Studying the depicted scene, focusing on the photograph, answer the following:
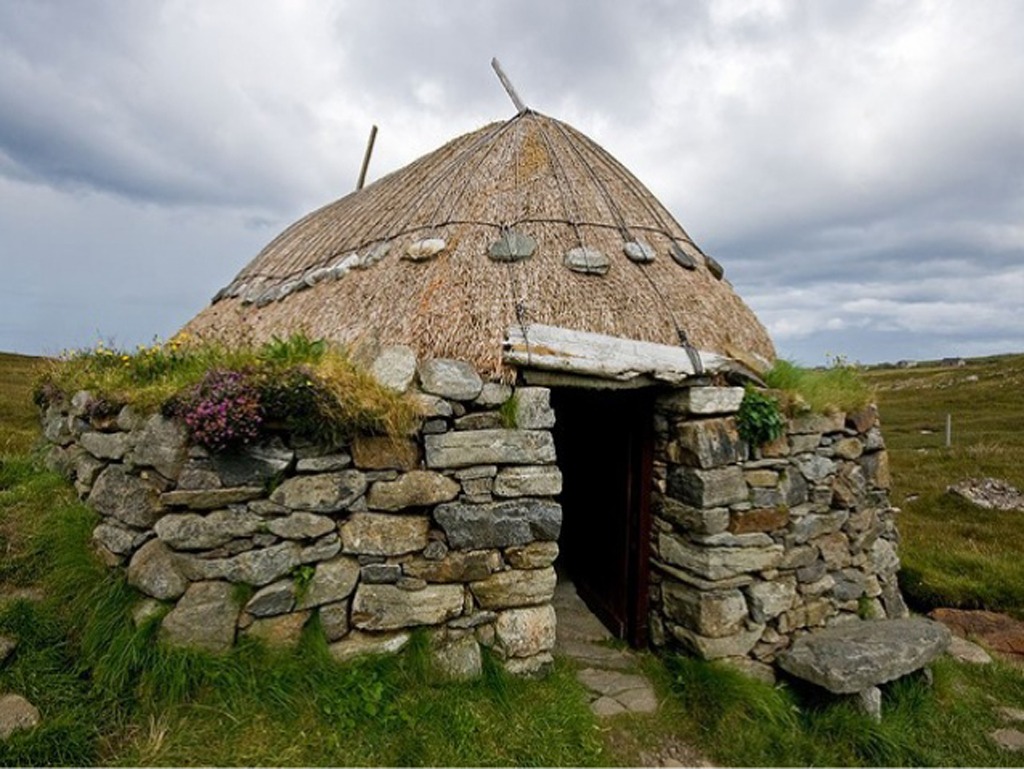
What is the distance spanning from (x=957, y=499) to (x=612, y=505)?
41.6 feet

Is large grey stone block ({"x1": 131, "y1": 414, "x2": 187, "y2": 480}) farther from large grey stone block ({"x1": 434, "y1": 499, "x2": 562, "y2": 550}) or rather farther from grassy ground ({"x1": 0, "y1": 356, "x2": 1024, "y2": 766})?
Result: large grey stone block ({"x1": 434, "y1": 499, "x2": 562, "y2": 550})

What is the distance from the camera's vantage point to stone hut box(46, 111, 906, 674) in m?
4.07

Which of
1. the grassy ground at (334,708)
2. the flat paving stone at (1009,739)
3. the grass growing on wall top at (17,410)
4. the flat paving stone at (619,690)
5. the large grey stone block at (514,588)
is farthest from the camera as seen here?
the grass growing on wall top at (17,410)

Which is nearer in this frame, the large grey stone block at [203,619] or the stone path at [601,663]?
the large grey stone block at [203,619]

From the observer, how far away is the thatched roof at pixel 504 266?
5219 mm

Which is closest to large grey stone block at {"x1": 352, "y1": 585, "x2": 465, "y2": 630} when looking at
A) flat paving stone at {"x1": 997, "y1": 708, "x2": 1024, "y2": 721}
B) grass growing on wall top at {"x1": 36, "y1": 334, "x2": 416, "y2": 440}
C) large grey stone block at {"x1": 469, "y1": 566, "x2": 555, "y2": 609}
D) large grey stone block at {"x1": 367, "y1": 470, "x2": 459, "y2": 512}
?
large grey stone block at {"x1": 469, "y1": 566, "x2": 555, "y2": 609}

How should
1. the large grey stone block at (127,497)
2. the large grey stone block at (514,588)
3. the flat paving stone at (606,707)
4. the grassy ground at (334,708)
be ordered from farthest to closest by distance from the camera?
the flat paving stone at (606,707)
the large grey stone block at (514,588)
the large grey stone block at (127,497)
the grassy ground at (334,708)

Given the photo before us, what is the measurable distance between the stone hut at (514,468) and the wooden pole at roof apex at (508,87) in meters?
0.51

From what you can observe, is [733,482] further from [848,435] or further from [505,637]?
[505,637]

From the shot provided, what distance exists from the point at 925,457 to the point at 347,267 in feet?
68.1

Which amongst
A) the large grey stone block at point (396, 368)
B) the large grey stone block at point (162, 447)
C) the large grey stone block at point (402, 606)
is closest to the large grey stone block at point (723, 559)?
the large grey stone block at point (402, 606)

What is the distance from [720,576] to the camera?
5172mm

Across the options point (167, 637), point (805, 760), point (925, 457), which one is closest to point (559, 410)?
point (805, 760)

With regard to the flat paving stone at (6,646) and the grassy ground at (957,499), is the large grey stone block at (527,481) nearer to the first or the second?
the flat paving stone at (6,646)
